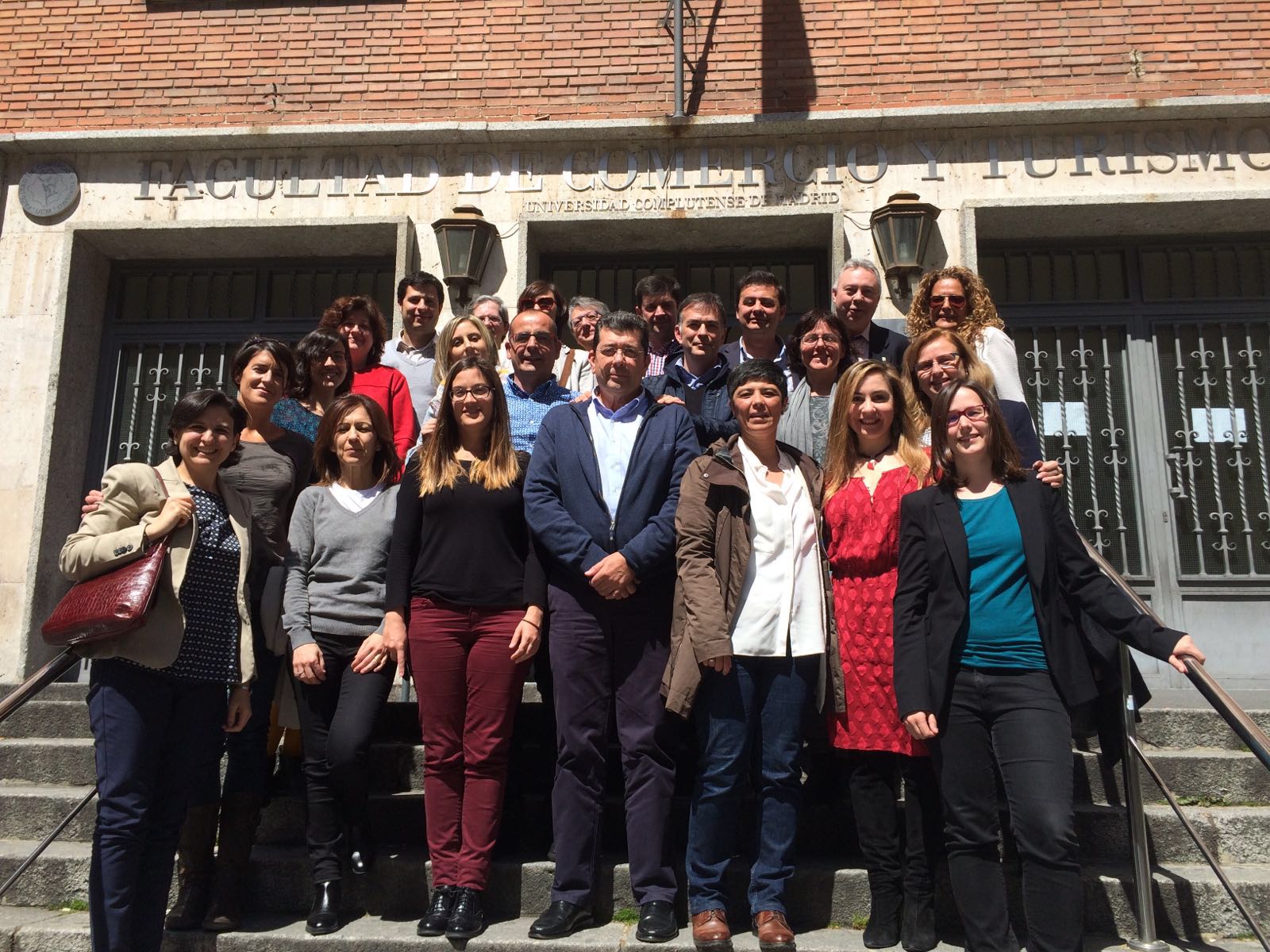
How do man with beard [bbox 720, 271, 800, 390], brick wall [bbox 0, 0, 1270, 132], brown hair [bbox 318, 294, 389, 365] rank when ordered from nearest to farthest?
man with beard [bbox 720, 271, 800, 390] → brown hair [bbox 318, 294, 389, 365] → brick wall [bbox 0, 0, 1270, 132]

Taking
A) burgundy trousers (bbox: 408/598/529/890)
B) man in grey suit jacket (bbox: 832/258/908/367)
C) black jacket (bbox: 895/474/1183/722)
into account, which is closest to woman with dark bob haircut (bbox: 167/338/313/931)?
burgundy trousers (bbox: 408/598/529/890)

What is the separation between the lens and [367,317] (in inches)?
206

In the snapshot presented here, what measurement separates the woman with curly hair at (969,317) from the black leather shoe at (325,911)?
3469mm

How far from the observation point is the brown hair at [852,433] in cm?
385

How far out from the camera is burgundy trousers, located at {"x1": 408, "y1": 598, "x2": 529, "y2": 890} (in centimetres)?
359

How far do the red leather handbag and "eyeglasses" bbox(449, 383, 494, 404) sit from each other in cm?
122

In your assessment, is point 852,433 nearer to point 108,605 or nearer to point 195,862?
point 108,605

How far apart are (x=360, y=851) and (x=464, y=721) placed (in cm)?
69

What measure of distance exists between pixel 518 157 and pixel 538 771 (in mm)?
4753

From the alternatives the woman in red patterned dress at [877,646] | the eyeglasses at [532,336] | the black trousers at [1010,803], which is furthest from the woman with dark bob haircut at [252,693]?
the black trousers at [1010,803]

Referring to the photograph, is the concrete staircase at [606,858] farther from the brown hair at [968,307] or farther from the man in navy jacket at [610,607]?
the brown hair at [968,307]

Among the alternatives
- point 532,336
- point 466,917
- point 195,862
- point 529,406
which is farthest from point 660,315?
point 195,862

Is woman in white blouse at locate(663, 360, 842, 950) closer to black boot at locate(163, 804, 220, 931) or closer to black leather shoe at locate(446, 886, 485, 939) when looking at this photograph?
black leather shoe at locate(446, 886, 485, 939)

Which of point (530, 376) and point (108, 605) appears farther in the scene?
point (530, 376)
